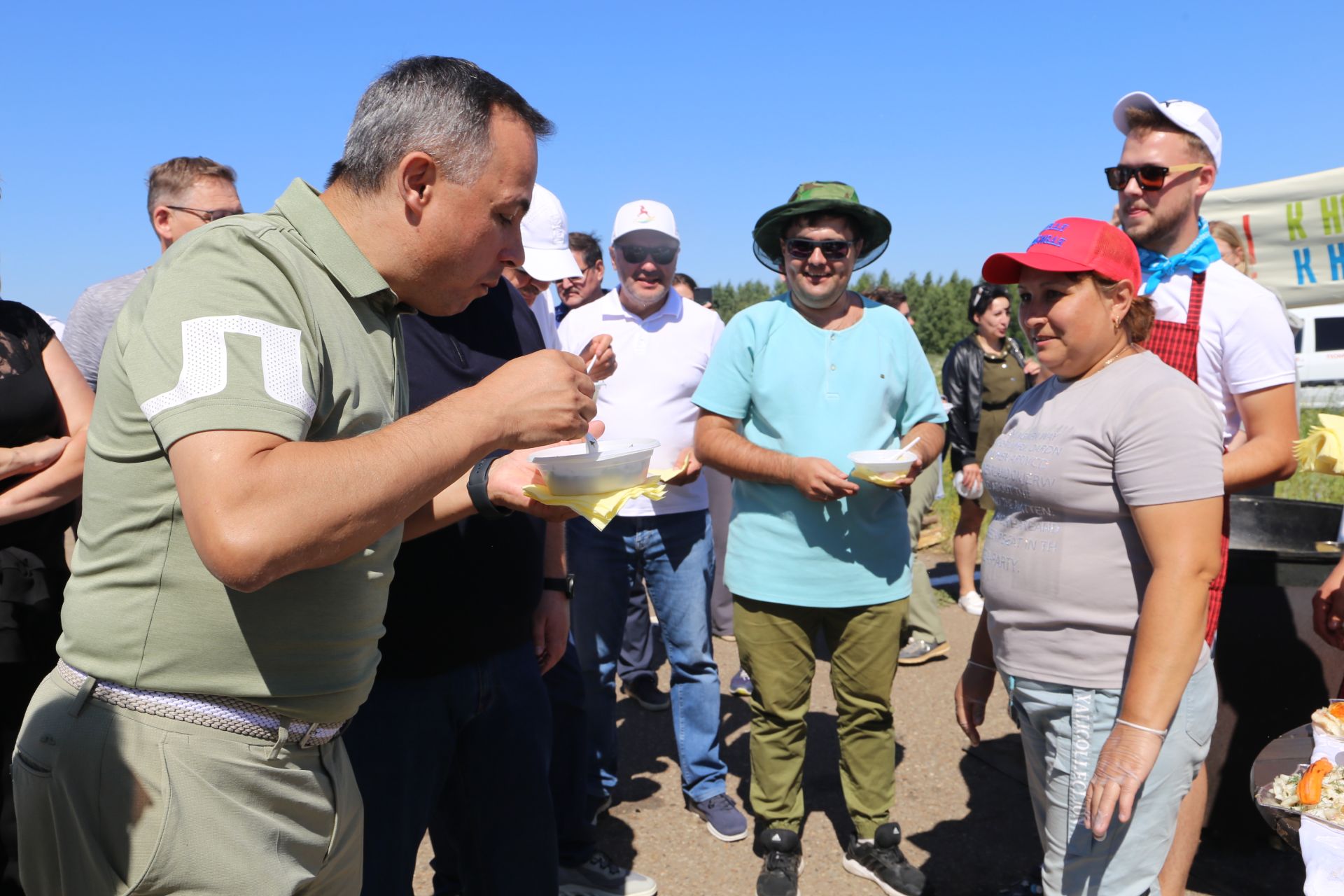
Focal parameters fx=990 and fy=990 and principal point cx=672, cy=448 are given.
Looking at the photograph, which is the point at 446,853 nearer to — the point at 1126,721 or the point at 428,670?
the point at 428,670

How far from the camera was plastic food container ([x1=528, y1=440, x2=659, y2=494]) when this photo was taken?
2156mm

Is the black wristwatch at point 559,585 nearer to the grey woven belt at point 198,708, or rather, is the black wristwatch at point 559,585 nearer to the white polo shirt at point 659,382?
the grey woven belt at point 198,708

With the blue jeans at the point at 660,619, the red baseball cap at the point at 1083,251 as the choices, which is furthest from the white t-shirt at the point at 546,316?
the red baseball cap at the point at 1083,251

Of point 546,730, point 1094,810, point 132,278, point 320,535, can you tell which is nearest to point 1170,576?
point 1094,810

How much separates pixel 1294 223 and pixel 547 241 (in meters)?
4.94

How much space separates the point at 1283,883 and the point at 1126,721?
1.96 meters

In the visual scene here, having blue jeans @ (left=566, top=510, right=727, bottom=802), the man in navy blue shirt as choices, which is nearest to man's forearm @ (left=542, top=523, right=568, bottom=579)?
the man in navy blue shirt

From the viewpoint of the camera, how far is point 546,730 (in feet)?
8.54

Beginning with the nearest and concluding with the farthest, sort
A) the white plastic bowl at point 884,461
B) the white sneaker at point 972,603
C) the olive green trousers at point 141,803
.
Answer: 1. the olive green trousers at point 141,803
2. the white plastic bowl at point 884,461
3. the white sneaker at point 972,603

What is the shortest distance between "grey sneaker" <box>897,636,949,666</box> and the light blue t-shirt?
233 cm

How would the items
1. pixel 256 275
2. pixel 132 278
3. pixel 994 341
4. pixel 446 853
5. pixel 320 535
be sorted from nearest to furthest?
1. pixel 320 535
2. pixel 256 275
3. pixel 446 853
4. pixel 132 278
5. pixel 994 341

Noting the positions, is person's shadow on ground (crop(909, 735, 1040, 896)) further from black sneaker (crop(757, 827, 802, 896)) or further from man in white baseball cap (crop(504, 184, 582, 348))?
man in white baseball cap (crop(504, 184, 582, 348))

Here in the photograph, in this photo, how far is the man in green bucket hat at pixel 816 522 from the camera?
3.60m

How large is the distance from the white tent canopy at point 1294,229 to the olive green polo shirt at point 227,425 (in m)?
6.38
